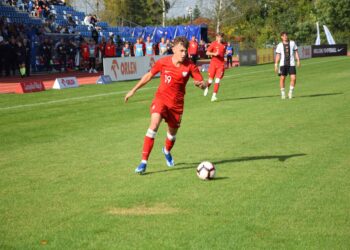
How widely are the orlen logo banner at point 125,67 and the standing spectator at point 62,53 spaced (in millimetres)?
7047

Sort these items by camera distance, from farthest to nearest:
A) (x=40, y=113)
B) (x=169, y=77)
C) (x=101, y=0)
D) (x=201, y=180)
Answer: (x=101, y=0) → (x=40, y=113) → (x=169, y=77) → (x=201, y=180)

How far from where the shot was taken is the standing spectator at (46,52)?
35219 millimetres

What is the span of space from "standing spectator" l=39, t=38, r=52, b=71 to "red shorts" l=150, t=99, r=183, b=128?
28063 mm

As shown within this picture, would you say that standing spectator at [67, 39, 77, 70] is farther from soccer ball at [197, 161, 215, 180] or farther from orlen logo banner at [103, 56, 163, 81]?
soccer ball at [197, 161, 215, 180]

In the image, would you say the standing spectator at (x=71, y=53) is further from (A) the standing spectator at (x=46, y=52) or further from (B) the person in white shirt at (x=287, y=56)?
(B) the person in white shirt at (x=287, y=56)

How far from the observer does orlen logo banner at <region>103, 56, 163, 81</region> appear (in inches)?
1159

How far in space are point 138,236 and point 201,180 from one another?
98.8 inches

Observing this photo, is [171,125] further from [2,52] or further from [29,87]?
[2,52]

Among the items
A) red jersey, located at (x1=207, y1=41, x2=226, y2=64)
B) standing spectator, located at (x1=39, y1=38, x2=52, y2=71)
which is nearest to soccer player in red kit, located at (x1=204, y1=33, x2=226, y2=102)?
red jersey, located at (x1=207, y1=41, x2=226, y2=64)

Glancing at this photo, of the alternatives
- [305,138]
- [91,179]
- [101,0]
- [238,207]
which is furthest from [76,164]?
[101,0]

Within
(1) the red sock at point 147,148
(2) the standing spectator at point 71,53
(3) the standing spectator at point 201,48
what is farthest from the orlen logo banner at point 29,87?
(3) the standing spectator at point 201,48

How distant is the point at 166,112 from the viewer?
860cm

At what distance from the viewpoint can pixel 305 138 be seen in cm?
1130

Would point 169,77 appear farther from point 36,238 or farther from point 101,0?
point 101,0
